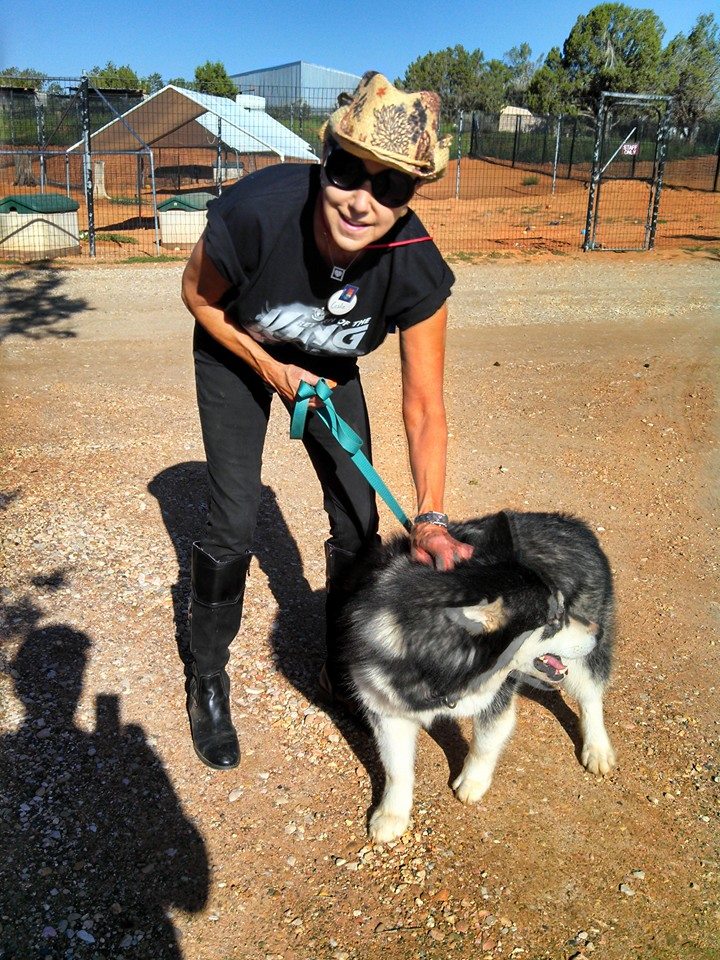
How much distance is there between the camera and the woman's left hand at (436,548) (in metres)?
2.58

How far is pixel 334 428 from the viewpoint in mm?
2801

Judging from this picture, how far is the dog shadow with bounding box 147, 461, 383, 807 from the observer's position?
3344mm

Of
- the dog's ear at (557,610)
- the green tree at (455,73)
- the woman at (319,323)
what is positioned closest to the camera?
the woman at (319,323)

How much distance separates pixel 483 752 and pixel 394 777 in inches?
13.2

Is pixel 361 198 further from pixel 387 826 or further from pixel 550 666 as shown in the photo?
pixel 387 826

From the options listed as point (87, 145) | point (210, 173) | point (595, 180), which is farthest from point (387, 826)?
point (210, 173)

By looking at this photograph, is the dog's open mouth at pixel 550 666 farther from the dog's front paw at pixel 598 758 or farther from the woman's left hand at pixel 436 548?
the dog's front paw at pixel 598 758

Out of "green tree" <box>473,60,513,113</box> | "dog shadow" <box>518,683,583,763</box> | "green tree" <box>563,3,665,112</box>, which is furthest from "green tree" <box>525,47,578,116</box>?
"dog shadow" <box>518,683,583,763</box>

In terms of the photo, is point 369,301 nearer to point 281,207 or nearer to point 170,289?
point 281,207

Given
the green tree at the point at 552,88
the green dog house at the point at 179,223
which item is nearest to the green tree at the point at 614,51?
the green tree at the point at 552,88

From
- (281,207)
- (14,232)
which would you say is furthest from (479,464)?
(14,232)

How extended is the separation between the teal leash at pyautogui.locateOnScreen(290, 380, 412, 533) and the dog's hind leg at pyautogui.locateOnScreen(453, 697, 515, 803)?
709 millimetres

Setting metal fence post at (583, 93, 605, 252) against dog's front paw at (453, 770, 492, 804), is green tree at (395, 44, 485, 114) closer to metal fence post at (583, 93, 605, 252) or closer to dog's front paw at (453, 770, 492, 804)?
metal fence post at (583, 93, 605, 252)

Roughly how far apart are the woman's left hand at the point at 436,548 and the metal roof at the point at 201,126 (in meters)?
19.1
